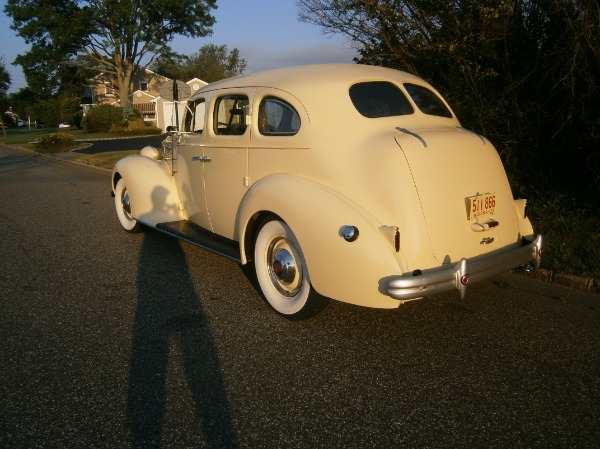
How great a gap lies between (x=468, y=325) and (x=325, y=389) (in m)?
1.49

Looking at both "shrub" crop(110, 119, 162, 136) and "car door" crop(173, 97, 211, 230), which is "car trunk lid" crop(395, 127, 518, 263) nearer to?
"car door" crop(173, 97, 211, 230)

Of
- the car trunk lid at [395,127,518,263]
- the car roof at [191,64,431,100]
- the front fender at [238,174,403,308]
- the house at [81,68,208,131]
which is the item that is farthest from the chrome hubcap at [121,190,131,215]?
the house at [81,68,208,131]

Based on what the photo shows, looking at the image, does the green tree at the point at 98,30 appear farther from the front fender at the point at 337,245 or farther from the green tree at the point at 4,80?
the front fender at the point at 337,245

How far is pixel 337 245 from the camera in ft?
11.7

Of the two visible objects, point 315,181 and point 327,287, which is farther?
point 315,181

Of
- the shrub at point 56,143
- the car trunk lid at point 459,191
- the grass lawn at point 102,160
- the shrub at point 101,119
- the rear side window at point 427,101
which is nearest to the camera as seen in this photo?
the car trunk lid at point 459,191

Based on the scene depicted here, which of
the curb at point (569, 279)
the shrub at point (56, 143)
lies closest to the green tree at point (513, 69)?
the curb at point (569, 279)

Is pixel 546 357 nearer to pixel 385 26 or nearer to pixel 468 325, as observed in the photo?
pixel 468 325

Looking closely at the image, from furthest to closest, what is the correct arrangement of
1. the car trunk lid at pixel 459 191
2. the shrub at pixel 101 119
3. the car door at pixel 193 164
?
the shrub at pixel 101 119 < the car door at pixel 193 164 < the car trunk lid at pixel 459 191

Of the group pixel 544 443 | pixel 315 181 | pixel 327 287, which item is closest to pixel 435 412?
pixel 544 443

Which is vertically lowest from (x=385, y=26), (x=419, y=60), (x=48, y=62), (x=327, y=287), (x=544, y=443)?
(x=544, y=443)

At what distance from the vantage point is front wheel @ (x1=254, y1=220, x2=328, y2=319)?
4.02 m

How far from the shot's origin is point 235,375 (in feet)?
10.8

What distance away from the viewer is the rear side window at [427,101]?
4.62 meters
